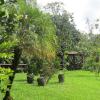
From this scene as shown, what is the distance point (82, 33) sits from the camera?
192ft

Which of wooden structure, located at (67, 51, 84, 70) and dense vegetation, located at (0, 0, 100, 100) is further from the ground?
dense vegetation, located at (0, 0, 100, 100)

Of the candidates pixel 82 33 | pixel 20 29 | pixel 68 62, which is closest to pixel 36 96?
pixel 20 29

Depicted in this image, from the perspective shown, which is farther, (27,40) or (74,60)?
(74,60)

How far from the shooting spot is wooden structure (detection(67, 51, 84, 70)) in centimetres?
5503

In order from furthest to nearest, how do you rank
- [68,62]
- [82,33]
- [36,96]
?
1. [82,33]
2. [68,62]
3. [36,96]

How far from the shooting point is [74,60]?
56125 millimetres

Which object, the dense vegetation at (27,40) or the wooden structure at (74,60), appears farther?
the wooden structure at (74,60)

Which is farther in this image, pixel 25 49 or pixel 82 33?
pixel 82 33

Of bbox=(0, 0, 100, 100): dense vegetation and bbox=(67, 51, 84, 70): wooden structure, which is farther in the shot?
bbox=(67, 51, 84, 70): wooden structure

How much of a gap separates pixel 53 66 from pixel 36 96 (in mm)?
8157

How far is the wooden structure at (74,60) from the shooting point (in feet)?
181

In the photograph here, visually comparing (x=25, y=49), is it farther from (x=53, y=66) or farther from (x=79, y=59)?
(x=79, y=59)

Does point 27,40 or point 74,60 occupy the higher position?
point 27,40

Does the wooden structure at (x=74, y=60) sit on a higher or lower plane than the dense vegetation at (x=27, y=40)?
lower
